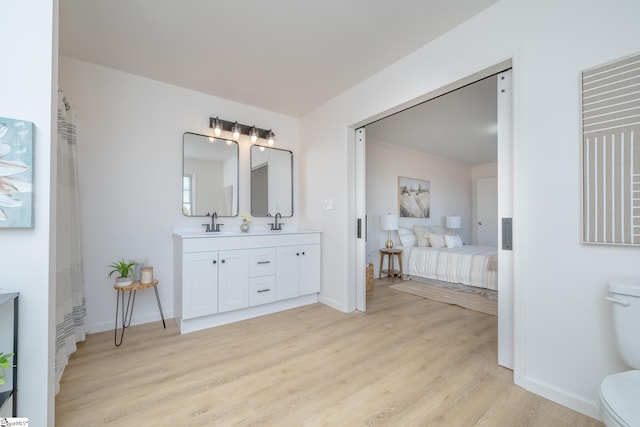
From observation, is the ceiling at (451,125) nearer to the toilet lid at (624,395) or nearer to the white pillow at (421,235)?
the white pillow at (421,235)

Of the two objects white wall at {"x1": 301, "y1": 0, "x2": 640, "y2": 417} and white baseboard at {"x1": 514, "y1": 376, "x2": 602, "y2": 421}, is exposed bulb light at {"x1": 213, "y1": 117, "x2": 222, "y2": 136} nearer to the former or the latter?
white wall at {"x1": 301, "y1": 0, "x2": 640, "y2": 417}

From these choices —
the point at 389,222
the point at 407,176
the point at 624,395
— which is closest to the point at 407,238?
the point at 389,222

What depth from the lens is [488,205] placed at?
6.89 meters

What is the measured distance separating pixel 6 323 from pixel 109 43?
7.38 feet

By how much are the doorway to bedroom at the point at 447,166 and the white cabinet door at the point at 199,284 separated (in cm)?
161

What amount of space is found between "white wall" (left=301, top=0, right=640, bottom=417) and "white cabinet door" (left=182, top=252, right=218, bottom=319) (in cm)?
254

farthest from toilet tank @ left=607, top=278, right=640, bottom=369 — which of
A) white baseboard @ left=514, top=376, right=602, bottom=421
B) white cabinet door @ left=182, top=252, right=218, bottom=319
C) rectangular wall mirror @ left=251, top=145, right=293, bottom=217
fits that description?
rectangular wall mirror @ left=251, top=145, right=293, bottom=217

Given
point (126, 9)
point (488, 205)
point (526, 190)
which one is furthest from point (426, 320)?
point (488, 205)

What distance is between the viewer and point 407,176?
5539 millimetres

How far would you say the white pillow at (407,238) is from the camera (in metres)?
5.04

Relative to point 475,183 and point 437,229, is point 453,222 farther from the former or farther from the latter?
point 475,183

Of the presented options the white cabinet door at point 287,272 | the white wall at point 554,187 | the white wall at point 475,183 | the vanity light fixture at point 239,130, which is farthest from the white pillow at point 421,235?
the white wall at point 554,187

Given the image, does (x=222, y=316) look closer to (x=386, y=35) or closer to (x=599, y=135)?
(x=386, y=35)

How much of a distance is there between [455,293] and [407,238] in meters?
1.48
